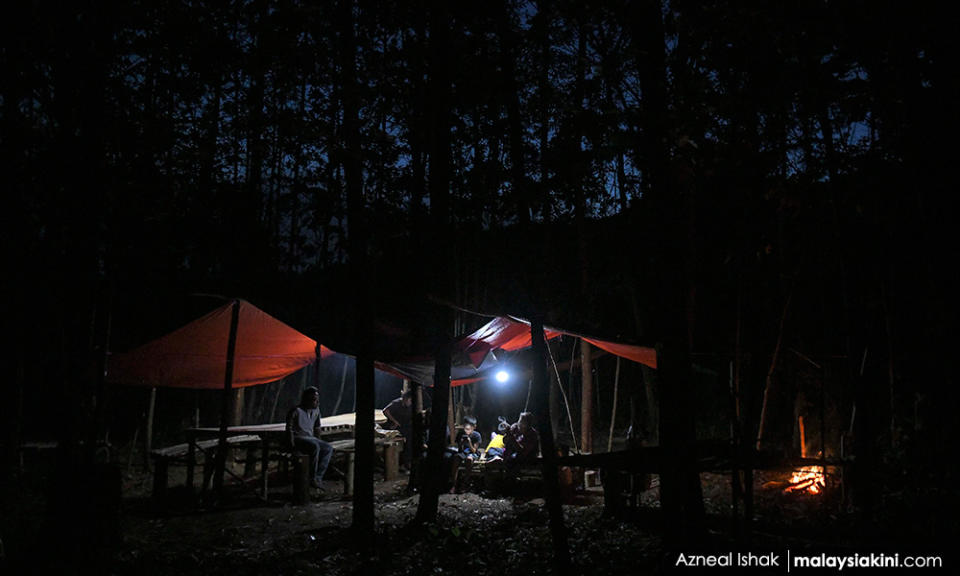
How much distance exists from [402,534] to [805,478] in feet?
18.2

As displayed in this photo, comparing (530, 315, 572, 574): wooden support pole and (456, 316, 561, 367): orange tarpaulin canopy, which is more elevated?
(456, 316, 561, 367): orange tarpaulin canopy

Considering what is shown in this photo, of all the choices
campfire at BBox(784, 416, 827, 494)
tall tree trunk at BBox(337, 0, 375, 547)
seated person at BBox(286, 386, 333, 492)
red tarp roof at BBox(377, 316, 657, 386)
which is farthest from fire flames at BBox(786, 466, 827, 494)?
seated person at BBox(286, 386, 333, 492)

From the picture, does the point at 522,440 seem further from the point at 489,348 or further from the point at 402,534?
the point at 402,534

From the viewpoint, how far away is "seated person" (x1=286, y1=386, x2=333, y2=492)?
7816 mm

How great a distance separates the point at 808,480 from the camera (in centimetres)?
771

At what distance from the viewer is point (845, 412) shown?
7504 millimetres

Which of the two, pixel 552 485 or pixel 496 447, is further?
pixel 496 447

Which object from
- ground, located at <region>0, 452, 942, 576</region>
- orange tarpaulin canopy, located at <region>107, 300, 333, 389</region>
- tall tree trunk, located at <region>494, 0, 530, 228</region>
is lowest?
ground, located at <region>0, 452, 942, 576</region>

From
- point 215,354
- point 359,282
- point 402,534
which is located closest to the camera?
point 359,282

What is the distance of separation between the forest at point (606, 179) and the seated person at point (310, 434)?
1437mm

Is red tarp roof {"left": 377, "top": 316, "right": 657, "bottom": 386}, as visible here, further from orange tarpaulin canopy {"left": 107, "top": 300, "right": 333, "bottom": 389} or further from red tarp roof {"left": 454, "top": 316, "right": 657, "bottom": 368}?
orange tarpaulin canopy {"left": 107, "top": 300, "right": 333, "bottom": 389}

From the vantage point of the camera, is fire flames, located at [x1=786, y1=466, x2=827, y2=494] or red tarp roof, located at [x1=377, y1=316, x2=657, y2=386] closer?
red tarp roof, located at [x1=377, y1=316, x2=657, y2=386]

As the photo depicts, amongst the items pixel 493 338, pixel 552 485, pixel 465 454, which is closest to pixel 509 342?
pixel 493 338

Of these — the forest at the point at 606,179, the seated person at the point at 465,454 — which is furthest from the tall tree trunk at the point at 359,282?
the seated person at the point at 465,454
